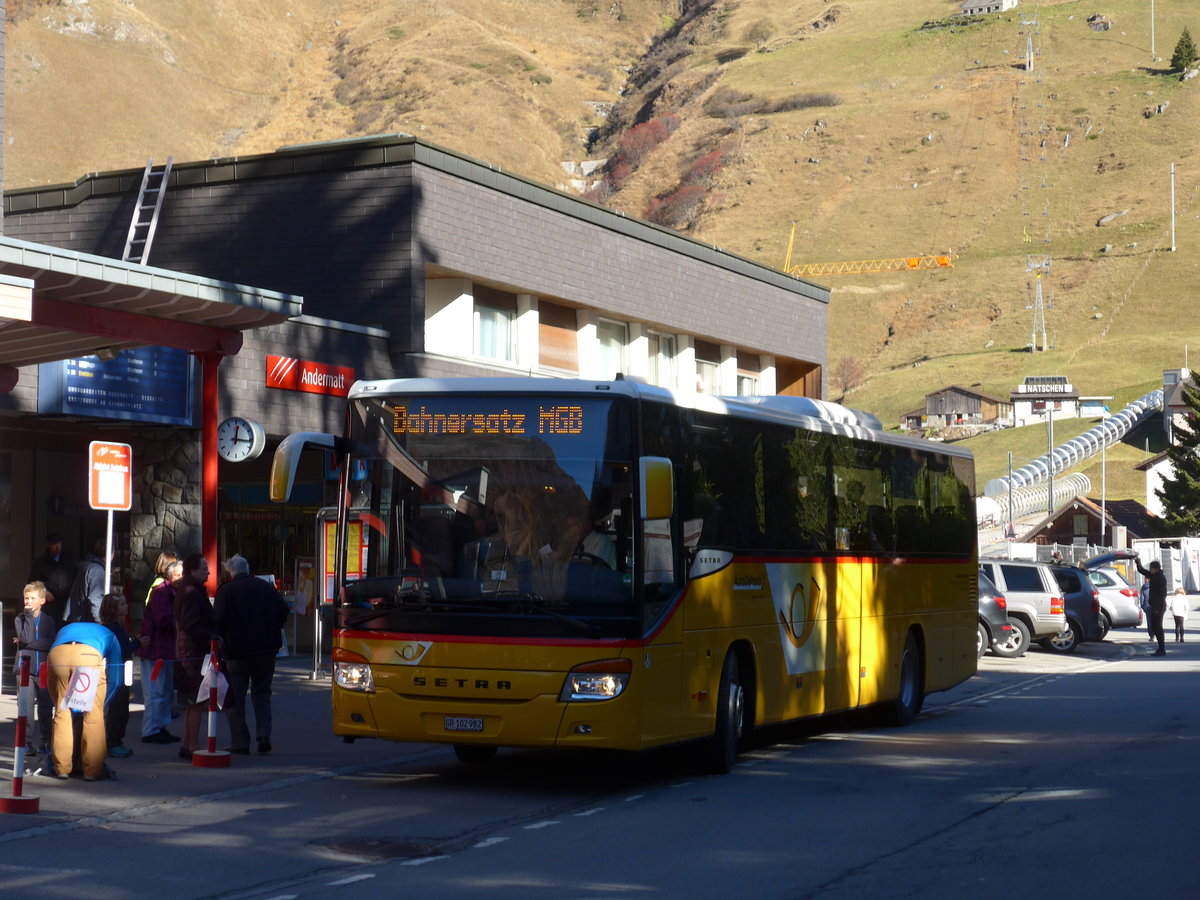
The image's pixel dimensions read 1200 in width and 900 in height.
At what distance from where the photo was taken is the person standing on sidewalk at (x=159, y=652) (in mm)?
14117

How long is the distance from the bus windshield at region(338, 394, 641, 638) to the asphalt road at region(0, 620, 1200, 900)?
1.35m

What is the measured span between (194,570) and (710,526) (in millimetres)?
4380

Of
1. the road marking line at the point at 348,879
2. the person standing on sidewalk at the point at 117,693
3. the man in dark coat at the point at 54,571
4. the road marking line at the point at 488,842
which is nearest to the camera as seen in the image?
the road marking line at the point at 348,879

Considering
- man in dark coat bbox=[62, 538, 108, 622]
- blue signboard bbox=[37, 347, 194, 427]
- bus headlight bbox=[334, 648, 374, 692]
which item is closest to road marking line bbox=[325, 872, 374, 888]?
bus headlight bbox=[334, 648, 374, 692]

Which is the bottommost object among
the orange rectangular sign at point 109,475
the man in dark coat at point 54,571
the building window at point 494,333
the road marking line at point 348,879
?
the road marking line at point 348,879

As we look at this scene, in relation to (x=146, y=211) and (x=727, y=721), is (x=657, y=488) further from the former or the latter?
(x=146, y=211)

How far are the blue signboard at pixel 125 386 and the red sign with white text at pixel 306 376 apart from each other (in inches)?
44.6

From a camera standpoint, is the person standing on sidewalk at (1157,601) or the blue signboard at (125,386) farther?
the person standing on sidewalk at (1157,601)

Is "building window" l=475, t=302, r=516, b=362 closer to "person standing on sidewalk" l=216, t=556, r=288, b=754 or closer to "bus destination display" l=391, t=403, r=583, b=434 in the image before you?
"person standing on sidewalk" l=216, t=556, r=288, b=754

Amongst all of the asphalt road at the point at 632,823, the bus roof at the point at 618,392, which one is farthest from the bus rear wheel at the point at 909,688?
the bus roof at the point at 618,392

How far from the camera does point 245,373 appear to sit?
834 inches

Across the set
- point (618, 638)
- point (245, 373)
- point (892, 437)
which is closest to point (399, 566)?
point (618, 638)

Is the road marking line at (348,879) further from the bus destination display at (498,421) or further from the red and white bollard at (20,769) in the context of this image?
the bus destination display at (498,421)

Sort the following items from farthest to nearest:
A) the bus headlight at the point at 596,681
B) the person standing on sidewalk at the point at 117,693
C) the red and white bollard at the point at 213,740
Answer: the red and white bollard at the point at 213,740 < the person standing on sidewalk at the point at 117,693 < the bus headlight at the point at 596,681
